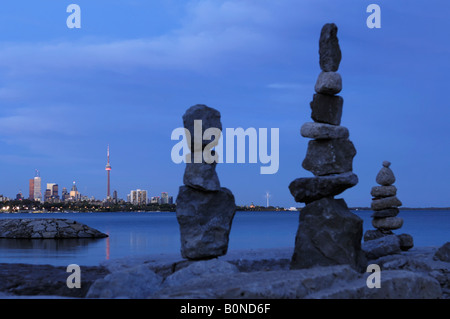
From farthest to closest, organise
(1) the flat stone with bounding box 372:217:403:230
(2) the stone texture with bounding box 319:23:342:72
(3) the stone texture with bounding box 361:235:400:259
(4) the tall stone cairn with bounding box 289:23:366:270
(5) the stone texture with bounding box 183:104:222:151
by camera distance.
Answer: (1) the flat stone with bounding box 372:217:403:230 < (3) the stone texture with bounding box 361:235:400:259 < (2) the stone texture with bounding box 319:23:342:72 < (4) the tall stone cairn with bounding box 289:23:366:270 < (5) the stone texture with bounding box 183:104:222:151

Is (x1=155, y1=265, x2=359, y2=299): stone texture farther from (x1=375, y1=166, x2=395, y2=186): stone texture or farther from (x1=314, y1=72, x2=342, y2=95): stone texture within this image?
(x1=375, y1=166, x2=395, y2=186): stone texture

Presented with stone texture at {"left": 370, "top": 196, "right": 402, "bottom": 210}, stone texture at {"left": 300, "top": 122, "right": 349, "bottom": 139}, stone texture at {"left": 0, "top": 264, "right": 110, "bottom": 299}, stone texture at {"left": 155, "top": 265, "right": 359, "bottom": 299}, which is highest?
stone texture at {"left": 300, "top": 122, "right": 349, "bottom": 139}

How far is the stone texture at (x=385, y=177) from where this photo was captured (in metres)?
16.3

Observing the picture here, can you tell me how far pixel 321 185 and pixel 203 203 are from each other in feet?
7.95

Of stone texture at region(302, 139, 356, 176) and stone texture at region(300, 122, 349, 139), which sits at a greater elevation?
stone texture at region(300, 122, 349, 139)

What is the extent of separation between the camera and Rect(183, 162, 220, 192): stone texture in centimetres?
1107

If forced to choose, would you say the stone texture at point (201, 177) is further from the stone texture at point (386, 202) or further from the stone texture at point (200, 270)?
the stone texture at point (386, 202)

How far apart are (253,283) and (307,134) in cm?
488

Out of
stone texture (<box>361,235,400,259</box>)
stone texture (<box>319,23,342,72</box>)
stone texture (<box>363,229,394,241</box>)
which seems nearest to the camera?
stone texture (<box>319,23,342,72</box>)

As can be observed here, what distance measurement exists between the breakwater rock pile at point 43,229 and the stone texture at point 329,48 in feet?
74.7

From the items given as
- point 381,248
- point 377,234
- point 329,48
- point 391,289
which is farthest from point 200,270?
point 377,234

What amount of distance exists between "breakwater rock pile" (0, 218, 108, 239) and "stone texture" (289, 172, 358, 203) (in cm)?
2207

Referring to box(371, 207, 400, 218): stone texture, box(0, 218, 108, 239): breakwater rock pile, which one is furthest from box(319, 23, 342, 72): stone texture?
box(0, 218, 108, 239): breakwater rock pile
